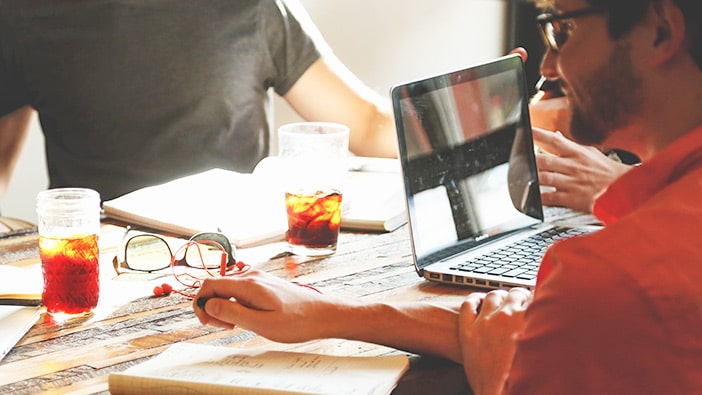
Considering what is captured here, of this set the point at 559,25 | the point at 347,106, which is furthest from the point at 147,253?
the point at 347,106

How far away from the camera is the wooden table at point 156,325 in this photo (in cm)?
108

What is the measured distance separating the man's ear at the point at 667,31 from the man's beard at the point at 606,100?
0.03 metres

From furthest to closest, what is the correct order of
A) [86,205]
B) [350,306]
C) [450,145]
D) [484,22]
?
[484,22], [450,145], [86,205], [350,306]

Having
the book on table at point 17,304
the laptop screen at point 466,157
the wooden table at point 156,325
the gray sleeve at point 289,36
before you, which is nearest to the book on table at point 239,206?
the wooden table at point 156,325

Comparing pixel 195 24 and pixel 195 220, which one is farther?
pixel 195 24

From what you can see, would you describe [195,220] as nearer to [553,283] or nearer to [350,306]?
[350,306]

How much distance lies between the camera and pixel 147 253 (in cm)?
146

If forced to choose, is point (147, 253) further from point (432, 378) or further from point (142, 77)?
point (142, 77)

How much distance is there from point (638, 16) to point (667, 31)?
0.03 m

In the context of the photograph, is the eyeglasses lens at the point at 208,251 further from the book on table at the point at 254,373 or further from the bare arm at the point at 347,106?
the bare arm at the point at 347,106

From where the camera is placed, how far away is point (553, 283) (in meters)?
0.82

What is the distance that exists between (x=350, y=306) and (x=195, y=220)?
560 millimetres

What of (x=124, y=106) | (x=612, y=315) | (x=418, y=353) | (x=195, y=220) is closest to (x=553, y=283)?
(x=612, y=315)

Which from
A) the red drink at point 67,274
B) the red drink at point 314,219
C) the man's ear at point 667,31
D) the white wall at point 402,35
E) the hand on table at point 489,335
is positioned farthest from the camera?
the white wall at point 402,35
